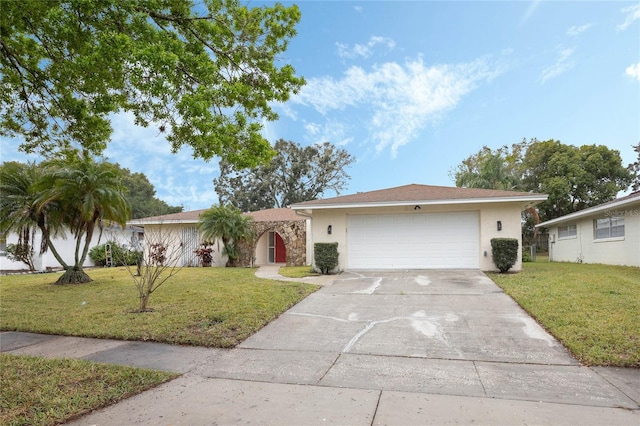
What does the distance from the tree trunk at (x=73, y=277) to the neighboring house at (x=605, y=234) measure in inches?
704

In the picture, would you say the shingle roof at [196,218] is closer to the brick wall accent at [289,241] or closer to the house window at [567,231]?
the brick wall accent at [289,241]

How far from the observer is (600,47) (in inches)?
452

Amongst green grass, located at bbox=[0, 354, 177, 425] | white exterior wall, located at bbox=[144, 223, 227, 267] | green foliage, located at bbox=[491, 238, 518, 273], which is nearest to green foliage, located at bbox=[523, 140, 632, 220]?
green foliage, located at bbox=[491, 238, 518, 273]

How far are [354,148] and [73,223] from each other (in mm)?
27250

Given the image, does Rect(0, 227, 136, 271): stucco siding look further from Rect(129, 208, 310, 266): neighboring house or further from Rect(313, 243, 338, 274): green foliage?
Rect(313, 243, 338, 274): green foliage

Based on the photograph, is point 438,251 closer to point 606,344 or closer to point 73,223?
point 606,344

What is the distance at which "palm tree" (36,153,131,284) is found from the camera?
10.3 m

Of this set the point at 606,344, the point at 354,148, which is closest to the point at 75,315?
the point at 606,344

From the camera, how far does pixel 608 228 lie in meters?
15.0

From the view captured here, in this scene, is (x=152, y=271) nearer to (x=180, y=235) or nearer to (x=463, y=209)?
(x=180, y=235)

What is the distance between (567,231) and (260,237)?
16716mm

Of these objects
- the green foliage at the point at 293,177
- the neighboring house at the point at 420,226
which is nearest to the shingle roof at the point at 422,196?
the neighboring house at the point at 420,226

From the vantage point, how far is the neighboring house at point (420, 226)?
11.5 m

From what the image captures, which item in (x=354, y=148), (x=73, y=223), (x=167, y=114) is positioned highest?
(x=354, y=148)
